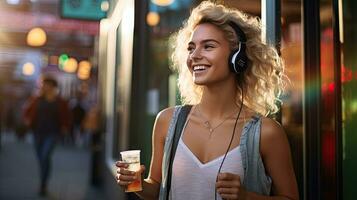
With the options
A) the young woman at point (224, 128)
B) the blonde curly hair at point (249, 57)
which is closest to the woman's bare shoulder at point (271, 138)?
the young woman at point (224, 128)

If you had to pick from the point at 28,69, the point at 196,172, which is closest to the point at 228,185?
the point at 196,172

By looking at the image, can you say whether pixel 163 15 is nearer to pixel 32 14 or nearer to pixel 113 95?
pixel 113 95

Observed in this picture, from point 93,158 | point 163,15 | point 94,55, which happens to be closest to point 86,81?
point 94,55

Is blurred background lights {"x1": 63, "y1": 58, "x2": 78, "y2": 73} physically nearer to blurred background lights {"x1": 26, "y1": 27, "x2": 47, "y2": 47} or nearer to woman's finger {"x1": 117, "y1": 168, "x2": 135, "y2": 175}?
blurred background lights {"x1": 26, "y1": 27, "x2": 47, "y2": 47}

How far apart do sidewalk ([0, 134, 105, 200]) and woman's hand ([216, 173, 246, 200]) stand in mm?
5027

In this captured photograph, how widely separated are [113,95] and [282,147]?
5.30 meters

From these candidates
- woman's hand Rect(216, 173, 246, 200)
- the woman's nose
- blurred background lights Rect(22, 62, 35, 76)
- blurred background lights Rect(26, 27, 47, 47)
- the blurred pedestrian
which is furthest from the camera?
blurred background lights Rect(22, 62, 35, 76)

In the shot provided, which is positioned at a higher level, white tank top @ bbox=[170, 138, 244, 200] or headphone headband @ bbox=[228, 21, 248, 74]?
headphone headband @ bbox=[228, 21, 248, 74]

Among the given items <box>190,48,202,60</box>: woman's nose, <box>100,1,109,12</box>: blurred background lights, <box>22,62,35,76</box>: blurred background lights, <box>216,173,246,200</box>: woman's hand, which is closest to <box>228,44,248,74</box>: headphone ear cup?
<box>190,48,202,60</box>: woman's nose

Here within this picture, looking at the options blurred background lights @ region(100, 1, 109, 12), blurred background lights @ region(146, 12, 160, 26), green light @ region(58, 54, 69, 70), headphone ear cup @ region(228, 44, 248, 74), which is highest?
blurred background lights @ region(100, 1, 109, 12)

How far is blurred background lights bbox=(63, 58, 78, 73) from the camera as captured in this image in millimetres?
10172

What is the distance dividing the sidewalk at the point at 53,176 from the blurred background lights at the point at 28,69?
2.14 m

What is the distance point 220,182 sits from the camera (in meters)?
1.41

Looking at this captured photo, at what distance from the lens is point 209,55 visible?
1656 mm
